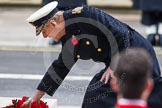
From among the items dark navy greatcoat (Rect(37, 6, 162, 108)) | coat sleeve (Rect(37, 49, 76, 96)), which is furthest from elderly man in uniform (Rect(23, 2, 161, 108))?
coat sleeve (Rect(37, 49, 76, 96))

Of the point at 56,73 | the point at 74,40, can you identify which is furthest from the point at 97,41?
the point at 56,73

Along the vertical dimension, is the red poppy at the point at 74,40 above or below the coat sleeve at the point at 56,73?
above

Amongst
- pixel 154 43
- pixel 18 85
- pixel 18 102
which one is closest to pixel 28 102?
pixel 18 102

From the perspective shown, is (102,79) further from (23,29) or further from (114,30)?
(23,29)

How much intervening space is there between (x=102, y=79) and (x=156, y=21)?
17.6 feet

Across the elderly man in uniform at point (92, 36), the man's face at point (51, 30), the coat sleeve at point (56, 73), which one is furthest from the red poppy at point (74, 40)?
the coat sleeve at point (56, 73)

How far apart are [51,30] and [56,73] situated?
0.53 m

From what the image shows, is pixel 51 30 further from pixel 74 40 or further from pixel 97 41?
pixel 97 41

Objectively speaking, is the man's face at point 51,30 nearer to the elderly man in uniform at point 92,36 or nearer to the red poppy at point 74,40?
the elderly man in uniform at point 92,36

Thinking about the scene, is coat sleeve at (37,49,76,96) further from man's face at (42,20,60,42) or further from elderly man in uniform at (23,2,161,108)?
man's face at (42,20,60,42)

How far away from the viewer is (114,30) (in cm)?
500

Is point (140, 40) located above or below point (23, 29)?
above

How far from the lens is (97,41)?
199 inches

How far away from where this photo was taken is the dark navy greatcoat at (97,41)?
4996mm
